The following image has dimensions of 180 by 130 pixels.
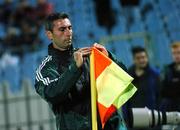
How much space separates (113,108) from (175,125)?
0.84 metres

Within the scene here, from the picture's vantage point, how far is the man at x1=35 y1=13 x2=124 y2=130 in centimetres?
396

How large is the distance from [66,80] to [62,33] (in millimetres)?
493

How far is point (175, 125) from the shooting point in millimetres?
4582

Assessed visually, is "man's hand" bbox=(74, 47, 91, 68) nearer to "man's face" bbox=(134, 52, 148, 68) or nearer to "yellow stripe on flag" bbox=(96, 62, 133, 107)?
"yellow stripe on flag" bbox=(96, 62, 133, 107)

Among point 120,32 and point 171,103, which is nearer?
point 171,103

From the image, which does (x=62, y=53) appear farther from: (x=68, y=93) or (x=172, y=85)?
(x=172, y=85)

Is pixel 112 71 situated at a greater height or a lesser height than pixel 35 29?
lesser

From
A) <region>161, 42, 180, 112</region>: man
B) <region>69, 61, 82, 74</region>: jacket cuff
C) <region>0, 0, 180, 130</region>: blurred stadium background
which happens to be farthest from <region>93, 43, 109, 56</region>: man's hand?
<region>0, 0, 180, 130</region>: blurred stadium background

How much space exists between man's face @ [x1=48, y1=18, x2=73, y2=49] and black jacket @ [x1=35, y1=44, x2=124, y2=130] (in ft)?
0.46

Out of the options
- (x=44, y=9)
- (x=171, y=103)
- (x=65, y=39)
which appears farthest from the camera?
(x=44, y=9)

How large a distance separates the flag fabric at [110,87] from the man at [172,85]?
293 centimetres

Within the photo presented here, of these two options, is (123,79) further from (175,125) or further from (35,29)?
(35,29)

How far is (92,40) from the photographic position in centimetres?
1062

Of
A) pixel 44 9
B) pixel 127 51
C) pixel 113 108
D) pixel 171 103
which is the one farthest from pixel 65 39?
pixel 44 9
